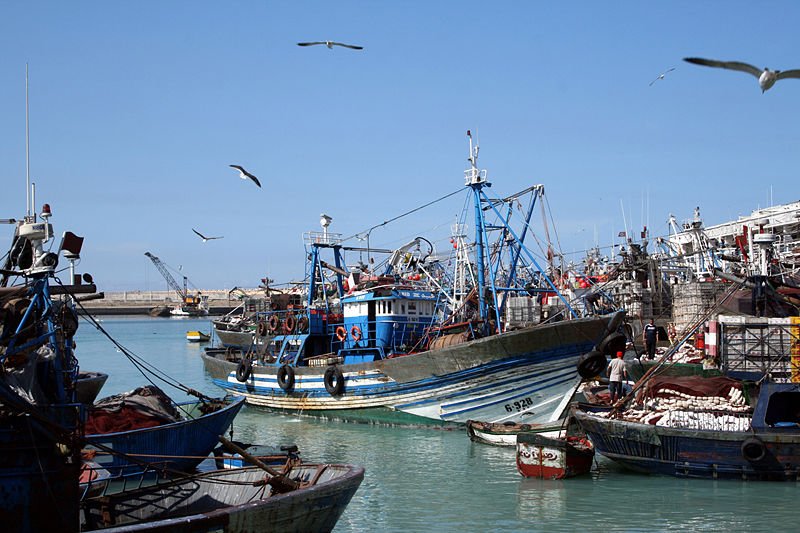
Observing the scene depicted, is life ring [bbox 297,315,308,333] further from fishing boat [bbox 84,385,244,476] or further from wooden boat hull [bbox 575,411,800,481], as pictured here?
wooden boat hull [bbox 575,411,800,481]

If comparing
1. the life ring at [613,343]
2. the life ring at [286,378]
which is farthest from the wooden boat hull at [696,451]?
the life ring at [286,378]

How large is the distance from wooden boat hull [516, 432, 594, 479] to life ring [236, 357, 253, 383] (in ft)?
46.2

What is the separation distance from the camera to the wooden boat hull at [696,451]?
14.7m

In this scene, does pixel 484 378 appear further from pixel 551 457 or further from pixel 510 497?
pixel 510 497

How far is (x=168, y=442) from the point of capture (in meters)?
16.0

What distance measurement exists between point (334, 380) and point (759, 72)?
53.2 ft

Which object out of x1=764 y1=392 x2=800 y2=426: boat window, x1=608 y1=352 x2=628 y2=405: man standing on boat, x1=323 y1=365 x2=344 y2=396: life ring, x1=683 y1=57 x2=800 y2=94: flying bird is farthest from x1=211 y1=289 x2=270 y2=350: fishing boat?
x1=683 y1=57 x2=800 y2=94: flying bird

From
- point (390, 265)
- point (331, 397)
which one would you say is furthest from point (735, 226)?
point (331, 397)

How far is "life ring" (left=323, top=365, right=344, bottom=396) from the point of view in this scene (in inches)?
970

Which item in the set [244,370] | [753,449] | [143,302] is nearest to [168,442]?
[753,449]

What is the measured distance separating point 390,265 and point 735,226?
2733 centimetres

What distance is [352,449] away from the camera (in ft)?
66.6

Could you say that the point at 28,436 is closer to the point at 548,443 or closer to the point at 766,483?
the point at 548,443

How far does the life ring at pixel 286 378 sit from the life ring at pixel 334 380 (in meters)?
1.69
